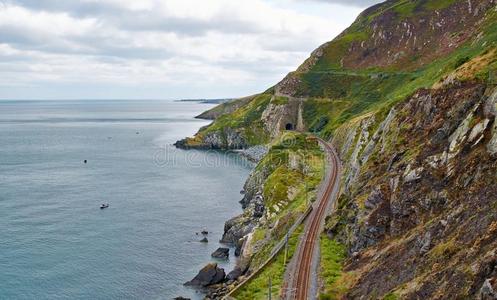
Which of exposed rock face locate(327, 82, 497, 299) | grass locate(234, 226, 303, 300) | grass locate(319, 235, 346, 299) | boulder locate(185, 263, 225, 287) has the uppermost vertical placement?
exposed rock face locate(327, 82, 497, 299)

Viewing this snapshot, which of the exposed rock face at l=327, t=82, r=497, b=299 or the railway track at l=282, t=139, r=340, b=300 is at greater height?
the exposed rock face at l=327, t=82, r=497, b=299

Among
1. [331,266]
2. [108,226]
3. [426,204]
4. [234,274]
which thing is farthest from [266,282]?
[108,226]

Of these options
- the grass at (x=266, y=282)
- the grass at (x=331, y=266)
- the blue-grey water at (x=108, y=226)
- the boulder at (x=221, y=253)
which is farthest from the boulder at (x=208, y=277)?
the grass at (x=331, y=266)

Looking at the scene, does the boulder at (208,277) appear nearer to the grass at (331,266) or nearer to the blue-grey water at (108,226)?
the blue-grey water at (108,226)

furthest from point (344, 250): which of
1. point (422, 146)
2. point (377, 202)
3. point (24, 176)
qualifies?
point (24, 176)

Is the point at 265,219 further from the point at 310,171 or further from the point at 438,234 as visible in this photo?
the point at 438,234

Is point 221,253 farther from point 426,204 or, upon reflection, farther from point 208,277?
point 426,204

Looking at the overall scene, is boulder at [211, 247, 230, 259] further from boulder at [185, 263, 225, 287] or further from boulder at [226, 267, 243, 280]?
boulder at [226, 267, 243, 280]

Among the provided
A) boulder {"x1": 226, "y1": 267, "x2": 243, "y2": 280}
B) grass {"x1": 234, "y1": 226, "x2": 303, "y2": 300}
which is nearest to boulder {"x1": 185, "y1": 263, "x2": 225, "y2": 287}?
boulder {"x1": 226, "y1": 267, "x2": 243, "y2": 280}
